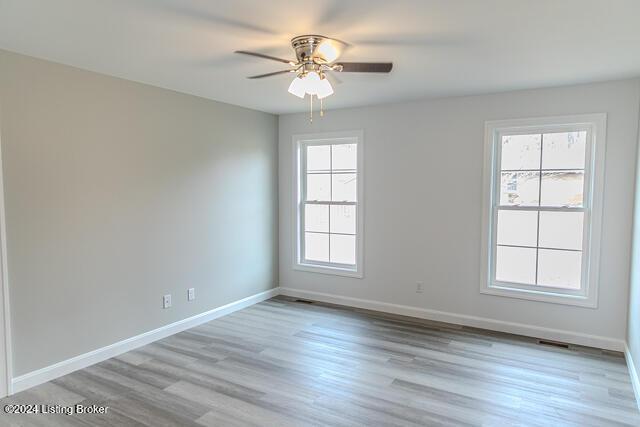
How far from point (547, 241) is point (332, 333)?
7.64ft

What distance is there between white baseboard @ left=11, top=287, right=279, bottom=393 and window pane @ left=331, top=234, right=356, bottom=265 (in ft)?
3.99

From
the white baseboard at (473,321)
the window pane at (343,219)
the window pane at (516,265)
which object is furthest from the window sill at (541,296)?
the window pane at (343,219)

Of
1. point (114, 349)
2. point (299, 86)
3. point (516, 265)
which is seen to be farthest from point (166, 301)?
point (516, 265)

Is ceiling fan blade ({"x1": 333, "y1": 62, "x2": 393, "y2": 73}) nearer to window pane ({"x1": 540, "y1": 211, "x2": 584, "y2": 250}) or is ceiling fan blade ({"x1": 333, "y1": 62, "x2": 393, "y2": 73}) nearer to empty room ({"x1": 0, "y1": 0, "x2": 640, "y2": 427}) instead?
empty room ({"x1": 0, "y1": 0, "x2": 640, "y2": 427})

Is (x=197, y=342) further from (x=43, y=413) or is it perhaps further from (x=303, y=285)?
(x=303, y=285)

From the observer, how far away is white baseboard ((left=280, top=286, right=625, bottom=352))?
3775 millimetres

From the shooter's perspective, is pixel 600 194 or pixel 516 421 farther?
pixel 600 194

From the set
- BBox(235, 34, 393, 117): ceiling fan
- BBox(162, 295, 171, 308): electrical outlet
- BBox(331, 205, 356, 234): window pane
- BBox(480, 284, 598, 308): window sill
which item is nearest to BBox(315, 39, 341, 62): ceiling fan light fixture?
BBox(235, 34, 393, 117): ceiling fan

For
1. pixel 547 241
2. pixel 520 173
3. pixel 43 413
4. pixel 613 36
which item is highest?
pixel 613 36

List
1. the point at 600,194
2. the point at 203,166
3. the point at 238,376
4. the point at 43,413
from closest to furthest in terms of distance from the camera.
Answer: the point at 43,413, the point at 238,376, the point at 600,194, the point at 203,166

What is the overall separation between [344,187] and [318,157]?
55 centimetres

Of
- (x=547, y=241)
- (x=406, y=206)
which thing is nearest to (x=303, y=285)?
(x=406, y=206)

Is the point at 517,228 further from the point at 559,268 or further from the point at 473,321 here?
the point at 473,321

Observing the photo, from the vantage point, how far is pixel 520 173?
161 inches
